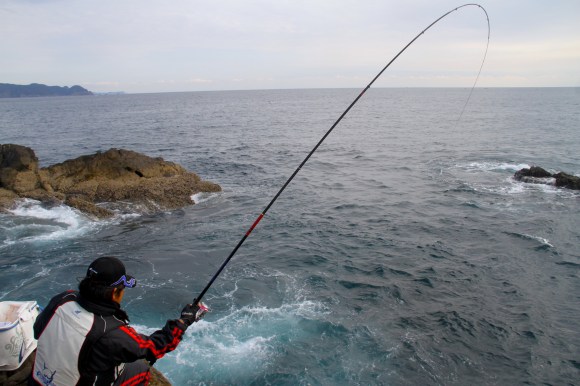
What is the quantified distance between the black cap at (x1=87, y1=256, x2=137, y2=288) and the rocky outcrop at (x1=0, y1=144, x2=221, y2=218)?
15.3 meters

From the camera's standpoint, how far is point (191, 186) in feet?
68.6

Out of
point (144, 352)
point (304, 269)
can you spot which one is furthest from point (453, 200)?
point (144, 352)

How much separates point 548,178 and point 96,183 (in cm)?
2482

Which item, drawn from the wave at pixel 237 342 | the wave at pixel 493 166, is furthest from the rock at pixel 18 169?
the wave at pixel 493 166

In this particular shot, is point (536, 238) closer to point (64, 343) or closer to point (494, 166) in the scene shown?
point (494, 166)

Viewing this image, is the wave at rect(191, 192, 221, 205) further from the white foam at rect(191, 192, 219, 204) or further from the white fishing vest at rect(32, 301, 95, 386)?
the white fishing vest at rect(32, 301, 95, 386)

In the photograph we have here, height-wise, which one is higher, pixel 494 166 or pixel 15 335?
pixel 15 335

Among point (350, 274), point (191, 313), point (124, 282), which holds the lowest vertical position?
point (350, 274)

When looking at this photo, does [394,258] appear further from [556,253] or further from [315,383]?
[315,383]

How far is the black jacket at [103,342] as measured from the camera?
10.5ft

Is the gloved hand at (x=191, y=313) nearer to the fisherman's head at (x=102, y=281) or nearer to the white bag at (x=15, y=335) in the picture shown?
the fisherman's head at (x=102, y=281)

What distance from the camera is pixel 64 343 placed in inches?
125

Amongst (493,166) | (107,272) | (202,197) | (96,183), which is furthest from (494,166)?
(107,272)

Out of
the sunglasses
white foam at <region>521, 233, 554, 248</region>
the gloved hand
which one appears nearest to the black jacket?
the sunglasses
